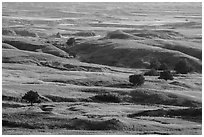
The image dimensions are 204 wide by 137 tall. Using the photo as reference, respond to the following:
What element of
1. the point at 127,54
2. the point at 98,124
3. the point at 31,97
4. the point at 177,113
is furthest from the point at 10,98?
the point at 127,54

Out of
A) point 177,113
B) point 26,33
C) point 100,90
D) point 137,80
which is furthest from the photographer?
point 26,33

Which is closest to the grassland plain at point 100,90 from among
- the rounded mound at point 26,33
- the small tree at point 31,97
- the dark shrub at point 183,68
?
the small tree at point 31,97

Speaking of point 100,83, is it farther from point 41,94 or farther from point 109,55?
point 109,55

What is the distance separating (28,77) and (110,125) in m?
24.8

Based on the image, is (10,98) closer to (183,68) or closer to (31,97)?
(31,97)

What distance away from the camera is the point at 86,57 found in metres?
83.8

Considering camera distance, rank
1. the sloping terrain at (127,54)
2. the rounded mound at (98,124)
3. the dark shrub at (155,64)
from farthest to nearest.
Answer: the sloping terrain at (127,54), the dark shrub at (155,64), the rounded mound at (98,124)

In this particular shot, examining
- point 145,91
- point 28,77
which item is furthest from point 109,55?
point 145,91

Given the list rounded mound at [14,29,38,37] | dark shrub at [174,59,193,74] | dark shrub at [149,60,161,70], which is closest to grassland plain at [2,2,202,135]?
dark shrub at [174,59,193,74]

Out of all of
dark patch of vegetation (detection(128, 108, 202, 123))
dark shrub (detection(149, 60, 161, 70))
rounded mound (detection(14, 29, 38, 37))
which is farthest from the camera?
rounded mound (detection(14, 29, 38, 37))

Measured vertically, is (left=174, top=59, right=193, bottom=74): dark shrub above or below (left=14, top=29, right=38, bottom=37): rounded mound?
below

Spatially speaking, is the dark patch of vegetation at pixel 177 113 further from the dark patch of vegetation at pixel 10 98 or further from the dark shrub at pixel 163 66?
the dark shrub at pixel 163 66

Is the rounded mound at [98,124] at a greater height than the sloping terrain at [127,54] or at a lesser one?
lesser

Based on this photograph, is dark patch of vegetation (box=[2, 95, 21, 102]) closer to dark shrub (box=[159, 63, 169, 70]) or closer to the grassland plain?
the grassland plain
